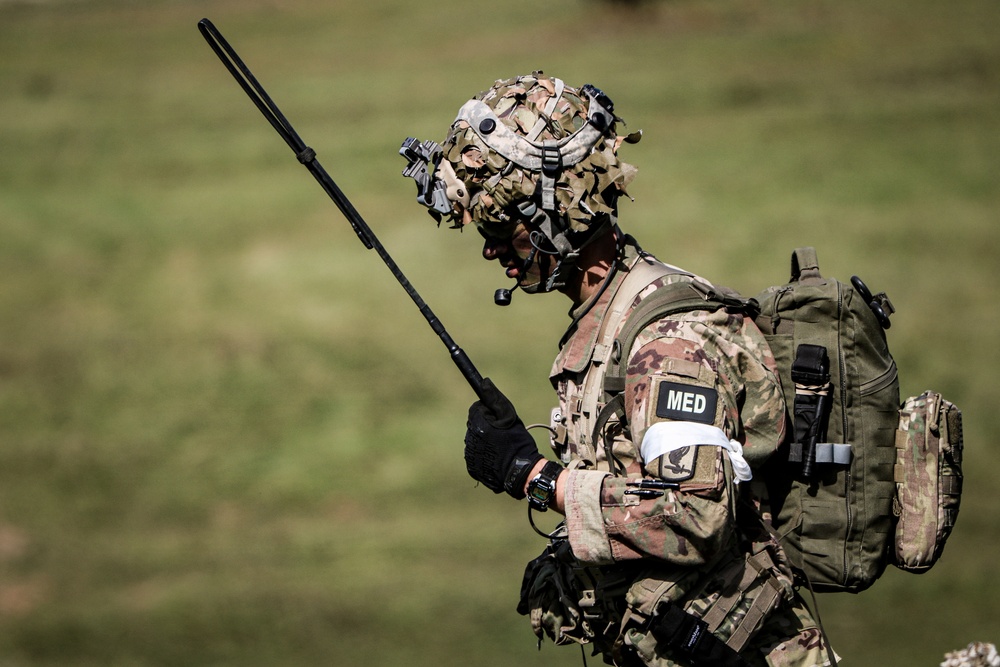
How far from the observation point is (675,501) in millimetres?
4207

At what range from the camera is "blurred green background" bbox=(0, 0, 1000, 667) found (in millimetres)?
11836

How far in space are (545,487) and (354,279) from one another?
1235 centimetres

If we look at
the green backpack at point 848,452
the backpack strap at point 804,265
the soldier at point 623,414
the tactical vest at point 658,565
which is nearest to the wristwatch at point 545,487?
the soldier at point 623,414

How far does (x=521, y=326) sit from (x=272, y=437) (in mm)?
3557

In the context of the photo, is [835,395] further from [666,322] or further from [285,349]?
[285,349]

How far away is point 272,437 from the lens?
14.3 m

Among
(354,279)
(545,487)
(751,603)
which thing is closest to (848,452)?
(751,603)

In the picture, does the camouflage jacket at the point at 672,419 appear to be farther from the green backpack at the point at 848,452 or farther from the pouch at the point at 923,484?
the pouch at the point at 923,484

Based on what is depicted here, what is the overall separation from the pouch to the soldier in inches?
20.2

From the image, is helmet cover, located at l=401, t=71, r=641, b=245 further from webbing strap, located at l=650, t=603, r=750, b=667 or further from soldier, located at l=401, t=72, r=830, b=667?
webbing strap, located at l=650, t=603, r=750, b=667

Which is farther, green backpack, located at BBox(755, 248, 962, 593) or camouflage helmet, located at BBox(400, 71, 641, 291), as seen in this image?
camouflage helmet, located at BBox(400, 71, 641, 291)

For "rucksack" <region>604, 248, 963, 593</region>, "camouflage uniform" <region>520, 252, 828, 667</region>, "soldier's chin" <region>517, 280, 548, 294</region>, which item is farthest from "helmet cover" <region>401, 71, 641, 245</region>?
"rucksack" <region>604, 248, 963, 593</region>

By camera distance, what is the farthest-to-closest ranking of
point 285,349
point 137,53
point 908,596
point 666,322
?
1. point 137,53
2. point 285,349
3. point 908,596
4. point 666,322

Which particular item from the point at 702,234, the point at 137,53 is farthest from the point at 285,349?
the point at 137,53
